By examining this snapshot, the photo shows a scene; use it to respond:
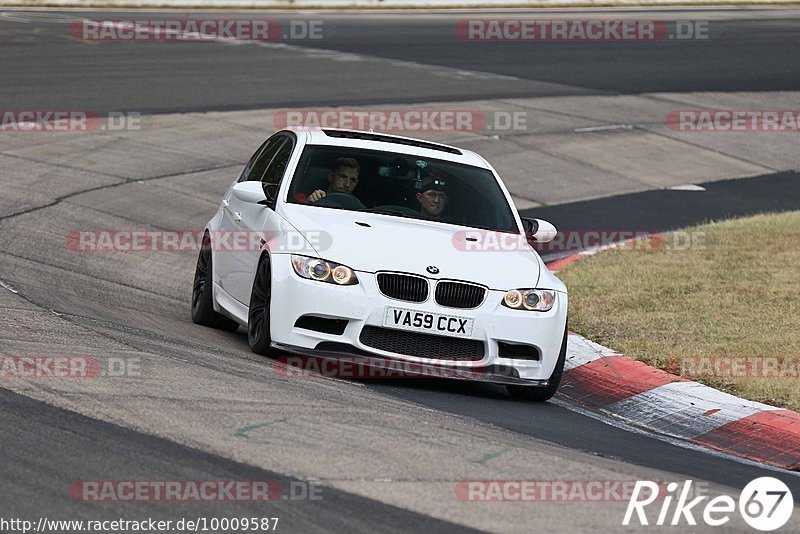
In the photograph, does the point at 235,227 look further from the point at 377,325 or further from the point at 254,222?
the point at 377,325

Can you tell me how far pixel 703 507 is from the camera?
6.19 m

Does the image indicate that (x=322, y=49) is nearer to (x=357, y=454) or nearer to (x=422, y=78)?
(x=422, y=78)

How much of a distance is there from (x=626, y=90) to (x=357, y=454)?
20.6 m

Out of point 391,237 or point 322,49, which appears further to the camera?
point 322,49

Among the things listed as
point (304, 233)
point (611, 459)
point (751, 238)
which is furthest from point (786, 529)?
point (751, 238)

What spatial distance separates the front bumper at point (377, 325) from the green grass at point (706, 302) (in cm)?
127

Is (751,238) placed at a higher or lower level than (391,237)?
lower

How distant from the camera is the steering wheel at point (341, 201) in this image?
9.75 metres

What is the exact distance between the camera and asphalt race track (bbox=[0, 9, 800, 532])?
590 cm

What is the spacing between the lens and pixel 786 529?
605cm

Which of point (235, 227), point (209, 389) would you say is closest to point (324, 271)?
point (209, 389)

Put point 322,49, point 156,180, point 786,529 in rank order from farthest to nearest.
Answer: point 322,49 → point 156,180 → point 786,529

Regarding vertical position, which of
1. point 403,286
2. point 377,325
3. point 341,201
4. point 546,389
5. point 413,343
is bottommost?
point 546,389

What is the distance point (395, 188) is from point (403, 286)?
140 centimetres
